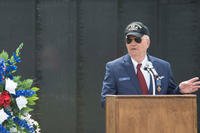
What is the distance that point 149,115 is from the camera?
2.71 metres

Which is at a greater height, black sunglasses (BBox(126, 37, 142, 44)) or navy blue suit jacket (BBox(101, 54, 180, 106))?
black sunglasses (BBox(126, 37, 142, 44))

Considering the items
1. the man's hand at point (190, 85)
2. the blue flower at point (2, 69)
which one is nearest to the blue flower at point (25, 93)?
the blue flower at point (2, 69)

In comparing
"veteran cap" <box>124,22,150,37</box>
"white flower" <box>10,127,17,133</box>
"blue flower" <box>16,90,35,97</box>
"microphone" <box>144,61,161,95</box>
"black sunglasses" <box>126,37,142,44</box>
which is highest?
"veteran cap" <box>124,22,150,37</box>

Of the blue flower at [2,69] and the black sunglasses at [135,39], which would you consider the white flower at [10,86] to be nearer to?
the blue flower at [2,69]

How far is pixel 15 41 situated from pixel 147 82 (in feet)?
7.71

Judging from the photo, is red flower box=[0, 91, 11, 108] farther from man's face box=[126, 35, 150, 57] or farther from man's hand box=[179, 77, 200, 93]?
man's hand box=[179, 77, 200, 93]

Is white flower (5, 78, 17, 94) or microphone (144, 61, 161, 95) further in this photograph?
microphone (144, 61, 161, 95)

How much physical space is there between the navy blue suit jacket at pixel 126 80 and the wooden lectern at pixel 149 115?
494mm

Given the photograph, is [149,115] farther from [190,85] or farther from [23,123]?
[23,123]

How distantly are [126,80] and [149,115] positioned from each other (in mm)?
617

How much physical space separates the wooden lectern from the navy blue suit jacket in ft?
1.62

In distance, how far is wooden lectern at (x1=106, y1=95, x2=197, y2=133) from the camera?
270 cm

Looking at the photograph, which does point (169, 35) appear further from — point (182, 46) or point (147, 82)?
point (147, 82)

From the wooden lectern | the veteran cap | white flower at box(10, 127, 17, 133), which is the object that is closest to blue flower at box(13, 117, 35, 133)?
white flower at box(10, 127, 17, 133)
